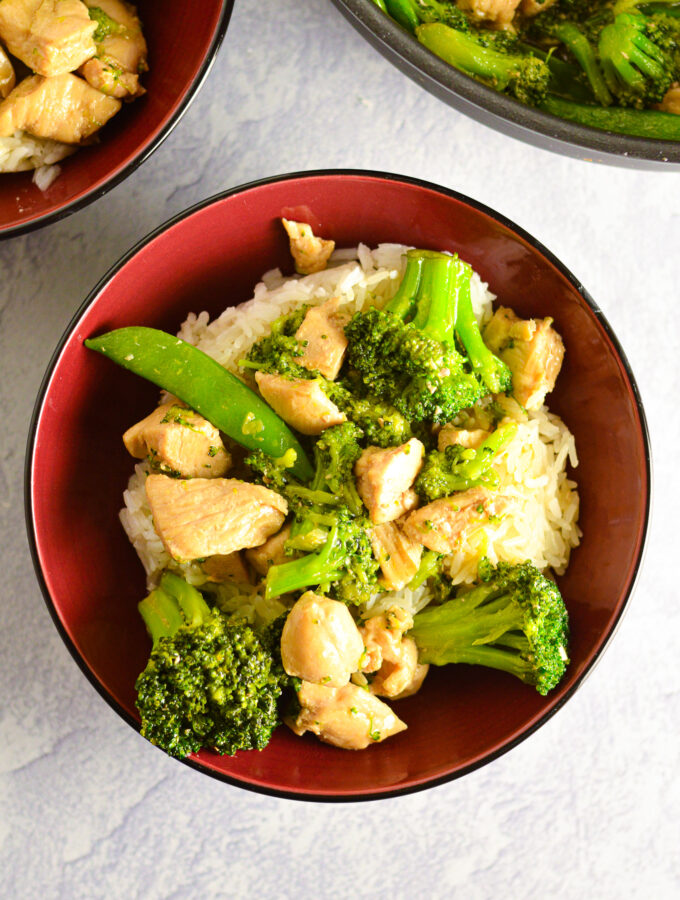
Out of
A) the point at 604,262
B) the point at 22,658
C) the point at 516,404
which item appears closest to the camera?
the point at 516,404

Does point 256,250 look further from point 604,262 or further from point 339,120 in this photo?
point 604,262

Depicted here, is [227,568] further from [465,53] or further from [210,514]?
[465,53]

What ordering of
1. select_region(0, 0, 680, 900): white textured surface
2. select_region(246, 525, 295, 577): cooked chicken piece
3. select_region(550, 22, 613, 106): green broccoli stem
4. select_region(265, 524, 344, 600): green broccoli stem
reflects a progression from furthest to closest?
1. select_region(0, 0, 680, 900): white textured surface
2. select_region(550, 22, 613, 106): green broccoli stem
3. select_region(246, 525, 295, 577): cooked chicken piece
4. select_region(265, 524, 344, 600): green broccoli stem

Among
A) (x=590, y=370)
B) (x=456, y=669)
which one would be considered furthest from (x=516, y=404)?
(x=456, y=669)

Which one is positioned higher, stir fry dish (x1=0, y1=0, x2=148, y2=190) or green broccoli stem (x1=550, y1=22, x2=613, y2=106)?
green broccoli stem (x1=550, y1=22, x2=613, y2=106)

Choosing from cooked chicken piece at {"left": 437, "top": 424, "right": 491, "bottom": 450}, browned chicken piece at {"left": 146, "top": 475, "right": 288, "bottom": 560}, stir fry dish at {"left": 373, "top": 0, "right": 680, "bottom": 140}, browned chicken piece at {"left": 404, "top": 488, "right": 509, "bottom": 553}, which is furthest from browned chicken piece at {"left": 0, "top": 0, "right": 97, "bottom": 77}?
browned chicken piece at {"left": 404, "top": 488, "right": 509, "bottom": 553}

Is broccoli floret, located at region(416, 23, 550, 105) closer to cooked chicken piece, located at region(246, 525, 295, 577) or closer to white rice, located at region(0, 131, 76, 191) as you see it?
white rice, located at region(0, 131, 76, 191)
